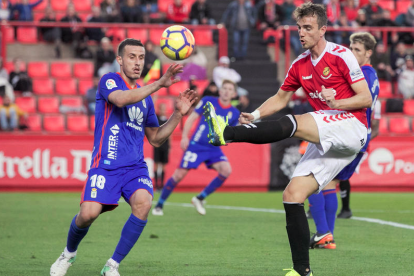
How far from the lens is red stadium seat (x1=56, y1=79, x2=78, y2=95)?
1933 cm

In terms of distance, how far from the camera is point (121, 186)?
622 centimetres

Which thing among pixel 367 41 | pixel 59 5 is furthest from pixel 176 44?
pixel 59 5

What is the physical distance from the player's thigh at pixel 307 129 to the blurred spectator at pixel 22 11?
15.7 metres

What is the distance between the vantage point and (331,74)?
616 cm

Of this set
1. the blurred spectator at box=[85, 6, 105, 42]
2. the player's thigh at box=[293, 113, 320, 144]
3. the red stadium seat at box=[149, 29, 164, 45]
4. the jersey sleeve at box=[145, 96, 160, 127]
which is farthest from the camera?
the red stadium seat at box=[149, 29, 164, 45]

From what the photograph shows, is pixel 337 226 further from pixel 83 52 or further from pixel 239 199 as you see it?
pixel 83 52

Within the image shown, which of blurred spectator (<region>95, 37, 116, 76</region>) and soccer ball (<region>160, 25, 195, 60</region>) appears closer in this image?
soccer ball (<region>160, 25, 195, 60</region>)

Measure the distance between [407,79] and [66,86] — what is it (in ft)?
→ 31.9

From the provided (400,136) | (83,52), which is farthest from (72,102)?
(400,136)

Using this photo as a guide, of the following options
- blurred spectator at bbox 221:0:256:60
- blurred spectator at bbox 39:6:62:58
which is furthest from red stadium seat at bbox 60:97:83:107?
blurred spectator at bbox 221:0:256:60

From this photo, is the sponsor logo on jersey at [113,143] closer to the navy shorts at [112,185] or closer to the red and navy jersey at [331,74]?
the navy shorts at [112,185]

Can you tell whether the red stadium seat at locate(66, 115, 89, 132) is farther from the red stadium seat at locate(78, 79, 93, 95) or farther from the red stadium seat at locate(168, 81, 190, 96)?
the red stadium seat at locate(168, 81, 190, 96)

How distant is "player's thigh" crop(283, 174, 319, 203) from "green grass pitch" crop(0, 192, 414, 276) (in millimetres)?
896

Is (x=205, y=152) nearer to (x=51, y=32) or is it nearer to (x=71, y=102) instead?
(x=71, y=102)
